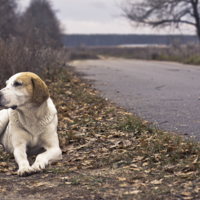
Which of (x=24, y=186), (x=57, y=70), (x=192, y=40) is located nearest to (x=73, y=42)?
(x=192, y=40)

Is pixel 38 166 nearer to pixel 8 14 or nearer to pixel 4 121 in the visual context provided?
pixel 4 121

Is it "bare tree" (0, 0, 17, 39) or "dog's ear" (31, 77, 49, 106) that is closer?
"dog's ear" (31, 77, 49, 106)

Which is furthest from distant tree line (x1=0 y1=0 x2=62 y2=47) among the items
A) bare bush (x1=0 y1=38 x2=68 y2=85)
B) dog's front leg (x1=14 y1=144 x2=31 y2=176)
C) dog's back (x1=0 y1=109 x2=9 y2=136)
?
dog's front leg (x1=14 y1=144 x2=31 y2=176)

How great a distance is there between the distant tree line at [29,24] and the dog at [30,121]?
4849 millimetres

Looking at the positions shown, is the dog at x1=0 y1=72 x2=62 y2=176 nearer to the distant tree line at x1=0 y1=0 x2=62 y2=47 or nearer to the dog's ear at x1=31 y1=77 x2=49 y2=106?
the dog's ear at x1=31 y1=77 x2=49 y2=106

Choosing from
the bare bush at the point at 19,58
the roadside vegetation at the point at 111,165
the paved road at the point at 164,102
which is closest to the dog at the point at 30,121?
the roadside vegetation at the point at 111,165

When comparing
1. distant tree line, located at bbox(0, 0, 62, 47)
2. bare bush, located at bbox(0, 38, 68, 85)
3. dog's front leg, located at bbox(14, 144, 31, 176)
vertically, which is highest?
distant tree line, located at bbox(0, 0, 62, 47)

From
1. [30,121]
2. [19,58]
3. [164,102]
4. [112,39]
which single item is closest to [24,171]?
[30,121]

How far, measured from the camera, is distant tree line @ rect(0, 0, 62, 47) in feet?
32.2

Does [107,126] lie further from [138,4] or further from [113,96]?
[138,4]

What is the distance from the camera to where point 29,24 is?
9.45 metres

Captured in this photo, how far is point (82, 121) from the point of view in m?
5.85

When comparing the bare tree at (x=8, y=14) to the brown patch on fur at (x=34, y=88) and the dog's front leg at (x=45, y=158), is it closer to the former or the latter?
the brown patch on fur at (x=34, y=88)

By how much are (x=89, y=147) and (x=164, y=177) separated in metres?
1.60
